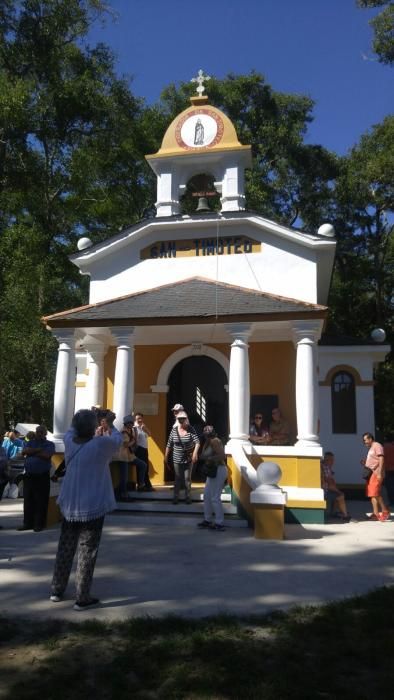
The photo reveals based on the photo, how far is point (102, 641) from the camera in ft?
13.5

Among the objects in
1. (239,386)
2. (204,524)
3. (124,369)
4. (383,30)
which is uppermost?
(383,30)

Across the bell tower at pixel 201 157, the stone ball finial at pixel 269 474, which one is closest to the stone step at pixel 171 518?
the stone ball finial at pixel 269 474

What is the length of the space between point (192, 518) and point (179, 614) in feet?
15.1

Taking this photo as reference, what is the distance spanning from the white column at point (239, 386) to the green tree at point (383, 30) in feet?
26.7

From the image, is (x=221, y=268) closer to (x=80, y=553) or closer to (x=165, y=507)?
(x=165, y=507)

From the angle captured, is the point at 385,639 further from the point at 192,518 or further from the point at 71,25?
the point at 71,25

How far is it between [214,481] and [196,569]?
7.50 ft

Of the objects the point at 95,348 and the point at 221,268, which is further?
the point at 95,348

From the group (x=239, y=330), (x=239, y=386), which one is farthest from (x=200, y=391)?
(x=239, y=330)

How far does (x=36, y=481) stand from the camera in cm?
858

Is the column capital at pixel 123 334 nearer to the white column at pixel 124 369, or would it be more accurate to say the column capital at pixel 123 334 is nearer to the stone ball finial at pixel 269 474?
the white column at pixel 124 369

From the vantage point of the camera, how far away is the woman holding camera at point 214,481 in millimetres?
8469

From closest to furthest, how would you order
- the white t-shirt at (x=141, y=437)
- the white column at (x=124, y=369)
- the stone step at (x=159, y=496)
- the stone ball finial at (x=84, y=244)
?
the stone step at (x=159, y=496), the white t-shirt at (x=141, y=437), the white column at (x=124, y=369), the stone ball finial at (x=84, y=244)

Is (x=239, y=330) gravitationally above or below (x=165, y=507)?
above
